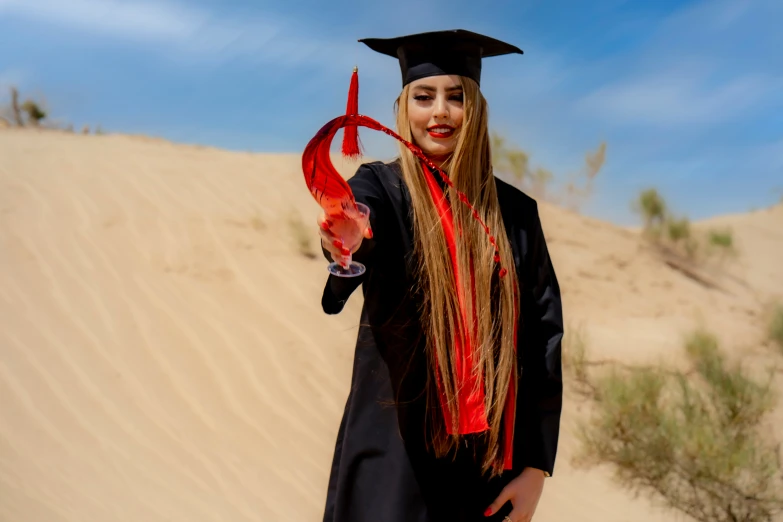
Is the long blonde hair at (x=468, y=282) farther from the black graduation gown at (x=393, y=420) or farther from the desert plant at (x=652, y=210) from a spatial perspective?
the desert plant at (x=652, y=210)

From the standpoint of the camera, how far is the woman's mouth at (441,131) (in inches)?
74.5

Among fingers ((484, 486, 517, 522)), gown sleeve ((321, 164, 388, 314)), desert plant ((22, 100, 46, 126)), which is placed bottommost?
fingers ((484, 486, 517, 522))

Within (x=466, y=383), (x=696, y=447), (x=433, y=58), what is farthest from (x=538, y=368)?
(x=696, y=447)

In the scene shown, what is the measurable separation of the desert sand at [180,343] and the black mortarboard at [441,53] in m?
3.01

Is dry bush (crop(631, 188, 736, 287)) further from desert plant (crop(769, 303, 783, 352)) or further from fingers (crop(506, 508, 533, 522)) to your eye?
fingers (crop(506, 508, 533, 522))

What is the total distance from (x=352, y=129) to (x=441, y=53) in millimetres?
294

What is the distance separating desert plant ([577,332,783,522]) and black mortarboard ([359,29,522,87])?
352 centimetres

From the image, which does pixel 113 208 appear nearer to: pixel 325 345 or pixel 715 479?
pixel 325 345

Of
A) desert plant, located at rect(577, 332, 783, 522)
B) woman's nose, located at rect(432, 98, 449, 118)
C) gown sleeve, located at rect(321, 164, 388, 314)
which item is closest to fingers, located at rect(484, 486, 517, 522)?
gown sleeve, located at rect(321, 164, 388, 314)

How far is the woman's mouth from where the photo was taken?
1.89 m

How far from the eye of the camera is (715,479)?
4590 millimetres

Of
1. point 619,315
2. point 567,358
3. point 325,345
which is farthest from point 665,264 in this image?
point 325,345

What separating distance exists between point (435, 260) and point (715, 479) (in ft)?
11.9

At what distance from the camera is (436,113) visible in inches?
74.0
